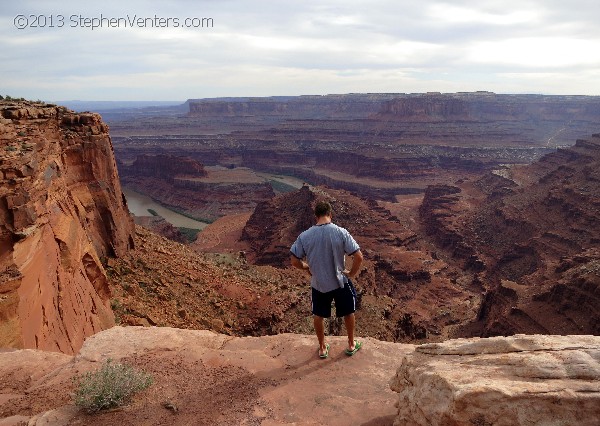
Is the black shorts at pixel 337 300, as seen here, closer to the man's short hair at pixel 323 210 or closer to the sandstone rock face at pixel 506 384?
the man's short hair at pixel 323 210

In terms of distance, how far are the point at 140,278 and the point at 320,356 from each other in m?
11.6

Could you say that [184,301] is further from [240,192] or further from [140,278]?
[240,192]

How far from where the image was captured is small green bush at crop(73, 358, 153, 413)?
4.62m

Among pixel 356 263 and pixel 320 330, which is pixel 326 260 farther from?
pixel 320 330

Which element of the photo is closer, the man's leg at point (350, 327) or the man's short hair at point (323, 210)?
the man's short hair at point (323, 210)

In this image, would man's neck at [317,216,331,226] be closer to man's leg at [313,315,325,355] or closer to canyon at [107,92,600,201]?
man's leg at [313,315,325,355]

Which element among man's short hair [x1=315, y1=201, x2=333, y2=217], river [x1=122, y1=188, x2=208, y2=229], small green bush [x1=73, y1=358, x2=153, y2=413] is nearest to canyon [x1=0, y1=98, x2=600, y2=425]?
small green bush [x1=73, y1=358, x2=153, y2=413]

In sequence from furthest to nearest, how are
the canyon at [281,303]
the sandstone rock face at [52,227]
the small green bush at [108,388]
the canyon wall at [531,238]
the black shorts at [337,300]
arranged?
the canyon wall at [531,238] → the sandstone rock face at [52,227] → the black shorts at [337,300] → the small green bush at [108,388] → the canyon at [281,303]

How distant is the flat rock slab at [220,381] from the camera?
4652mm

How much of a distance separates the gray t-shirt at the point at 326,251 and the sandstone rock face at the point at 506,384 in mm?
1713

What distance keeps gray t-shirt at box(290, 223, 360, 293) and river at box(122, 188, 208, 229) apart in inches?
2294

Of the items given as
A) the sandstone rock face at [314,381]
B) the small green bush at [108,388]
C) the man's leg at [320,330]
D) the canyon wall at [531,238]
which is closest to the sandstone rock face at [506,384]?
the sandstone rock face at [314,381]

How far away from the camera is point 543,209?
4478cm

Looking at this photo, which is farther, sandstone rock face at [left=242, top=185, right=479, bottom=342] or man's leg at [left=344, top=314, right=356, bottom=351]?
sandstone rock face at [left=242, top=185, right=479, bottom=342]
